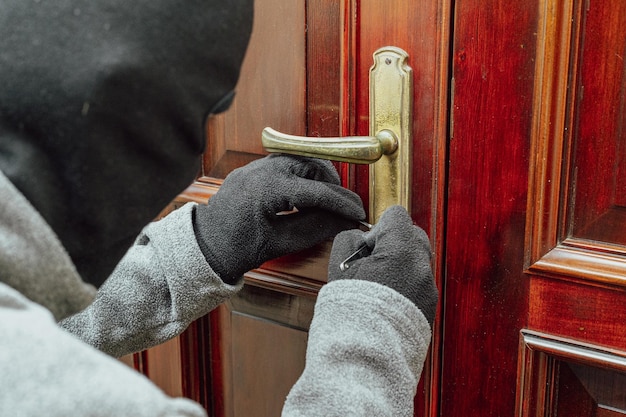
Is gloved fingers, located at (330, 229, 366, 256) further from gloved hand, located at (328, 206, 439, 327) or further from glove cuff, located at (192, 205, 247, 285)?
glove cuff, located at (192, 205, 247, 285)

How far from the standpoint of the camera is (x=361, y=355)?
576 millimetres

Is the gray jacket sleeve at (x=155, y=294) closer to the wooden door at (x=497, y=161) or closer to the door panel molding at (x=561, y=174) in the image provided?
the wooden door at (x=497, y=161)

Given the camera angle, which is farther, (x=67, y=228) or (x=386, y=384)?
(x=386, y=384)

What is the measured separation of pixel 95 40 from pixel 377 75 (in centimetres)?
39

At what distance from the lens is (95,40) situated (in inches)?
15.4

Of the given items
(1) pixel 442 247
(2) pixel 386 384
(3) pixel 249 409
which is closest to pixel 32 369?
(2) pixel 386 384

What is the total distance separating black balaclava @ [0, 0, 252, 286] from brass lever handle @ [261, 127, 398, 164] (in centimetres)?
29

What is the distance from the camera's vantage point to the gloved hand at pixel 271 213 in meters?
0.74

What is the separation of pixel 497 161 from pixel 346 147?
5.8 inches

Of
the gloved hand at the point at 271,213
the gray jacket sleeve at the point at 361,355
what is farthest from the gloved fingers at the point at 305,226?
the gray jacket sleeve at the point at 361,355

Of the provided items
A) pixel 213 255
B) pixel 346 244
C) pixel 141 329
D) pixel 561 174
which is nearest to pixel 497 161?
pixel 561 174

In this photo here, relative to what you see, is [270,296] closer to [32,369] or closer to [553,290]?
[553,290]

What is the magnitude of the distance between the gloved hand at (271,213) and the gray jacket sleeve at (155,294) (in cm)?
2

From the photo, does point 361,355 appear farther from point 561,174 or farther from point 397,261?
point 561,174
